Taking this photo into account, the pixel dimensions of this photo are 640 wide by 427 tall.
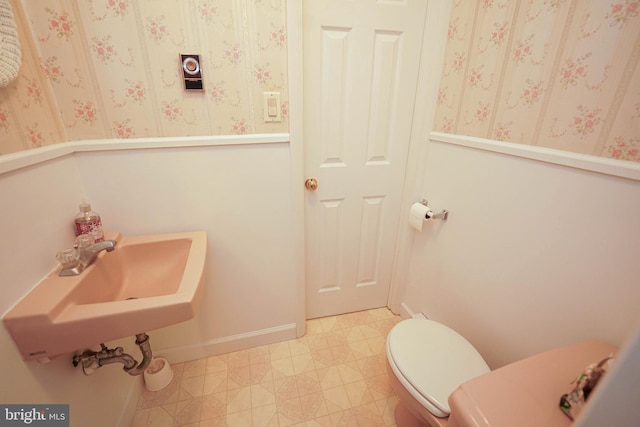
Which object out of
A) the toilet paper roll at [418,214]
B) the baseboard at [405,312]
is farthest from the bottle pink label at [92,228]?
the baseboard at [405,312]

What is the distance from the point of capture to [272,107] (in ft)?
3.69

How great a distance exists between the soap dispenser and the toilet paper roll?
1.39 m

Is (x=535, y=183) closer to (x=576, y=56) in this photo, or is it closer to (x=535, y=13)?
(x=576, y=56)

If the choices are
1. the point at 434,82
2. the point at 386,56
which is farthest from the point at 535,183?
the point at 386,56

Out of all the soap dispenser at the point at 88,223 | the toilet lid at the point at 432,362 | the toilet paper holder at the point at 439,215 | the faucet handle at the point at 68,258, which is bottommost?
the toilet lid at the point at 432,362

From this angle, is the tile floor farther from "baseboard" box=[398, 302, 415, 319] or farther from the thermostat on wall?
the thermostat on wall

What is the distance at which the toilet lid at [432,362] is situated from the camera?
2.82ft

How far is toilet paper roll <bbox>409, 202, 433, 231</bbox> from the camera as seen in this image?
1350 millimetres

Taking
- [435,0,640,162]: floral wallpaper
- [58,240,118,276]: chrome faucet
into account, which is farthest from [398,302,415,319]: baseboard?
[58,240,118,276]: chrome faucet

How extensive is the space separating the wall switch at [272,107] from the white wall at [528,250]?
79 centimetres

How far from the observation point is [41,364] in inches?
28.9

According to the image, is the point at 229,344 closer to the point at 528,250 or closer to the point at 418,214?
the point at 418,214

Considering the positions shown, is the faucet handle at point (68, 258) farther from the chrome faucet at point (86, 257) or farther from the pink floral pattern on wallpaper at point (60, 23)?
the pink floral pattern on wallpaper at point (60, 23)

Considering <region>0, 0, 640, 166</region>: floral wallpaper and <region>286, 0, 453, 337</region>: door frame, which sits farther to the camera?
<region>286, 0, 453, 337</region>: door frame
